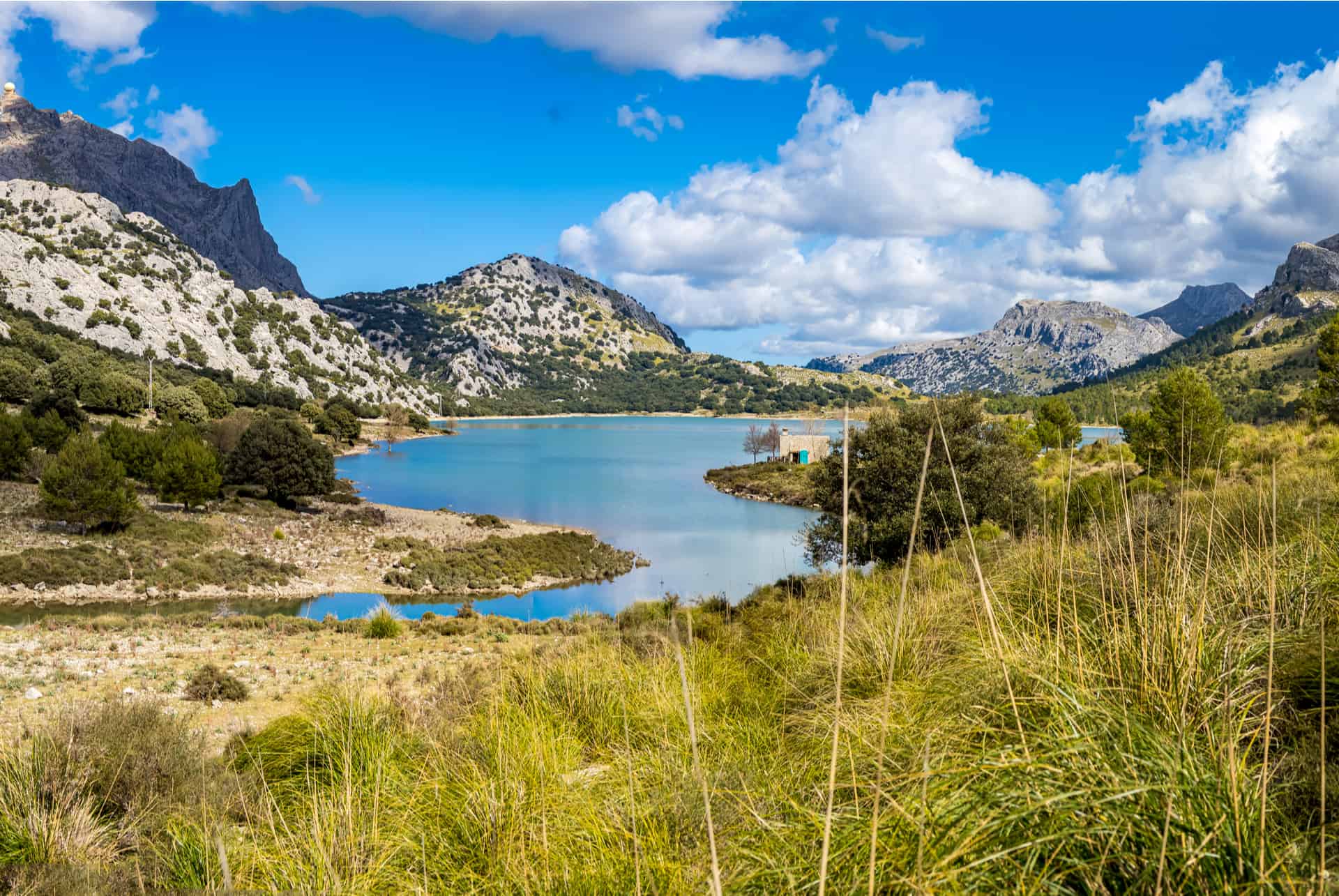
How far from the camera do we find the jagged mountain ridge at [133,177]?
488 feet

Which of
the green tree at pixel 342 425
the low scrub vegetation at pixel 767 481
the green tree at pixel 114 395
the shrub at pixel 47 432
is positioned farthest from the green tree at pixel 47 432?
the green tree at pixel 342 425

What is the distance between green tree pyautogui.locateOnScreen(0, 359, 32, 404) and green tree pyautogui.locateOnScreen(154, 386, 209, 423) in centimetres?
822

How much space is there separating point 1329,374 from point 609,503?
38007mm

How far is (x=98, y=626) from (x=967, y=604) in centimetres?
1964

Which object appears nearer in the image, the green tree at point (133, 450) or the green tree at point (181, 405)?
the green tree at point (133, 450)

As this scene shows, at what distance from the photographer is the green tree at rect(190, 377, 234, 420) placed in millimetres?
67812

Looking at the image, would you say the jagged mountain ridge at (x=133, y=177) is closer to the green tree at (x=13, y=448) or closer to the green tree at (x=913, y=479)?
the green tree at (x=13, y=448)

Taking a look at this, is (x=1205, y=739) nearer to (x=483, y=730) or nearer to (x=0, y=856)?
(x=483, y=730)

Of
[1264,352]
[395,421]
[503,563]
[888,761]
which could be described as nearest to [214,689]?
[888,761]

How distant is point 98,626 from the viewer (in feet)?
56.1

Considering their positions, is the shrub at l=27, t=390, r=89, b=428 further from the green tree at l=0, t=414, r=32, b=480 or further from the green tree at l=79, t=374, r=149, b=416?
the green tree at l=0, t=414, r=32, b=480

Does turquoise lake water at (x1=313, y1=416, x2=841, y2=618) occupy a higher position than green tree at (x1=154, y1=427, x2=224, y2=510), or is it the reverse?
green tree at (x1=154, y1=427, x2=224, y2=510)

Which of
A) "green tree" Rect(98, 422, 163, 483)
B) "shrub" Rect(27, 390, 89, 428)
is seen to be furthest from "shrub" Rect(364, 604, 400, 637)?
"shrub" Rect(27, 390, 89, 428)

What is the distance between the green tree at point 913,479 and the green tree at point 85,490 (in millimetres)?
27971
